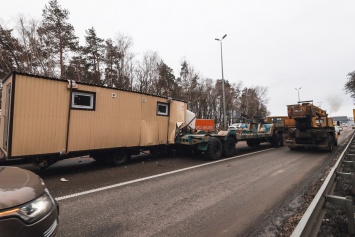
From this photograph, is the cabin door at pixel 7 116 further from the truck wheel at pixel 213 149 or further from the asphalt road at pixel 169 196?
the truck wheel at pixel 213 149

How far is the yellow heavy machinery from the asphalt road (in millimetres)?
4713

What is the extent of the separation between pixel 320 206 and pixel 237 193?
7.23 feet

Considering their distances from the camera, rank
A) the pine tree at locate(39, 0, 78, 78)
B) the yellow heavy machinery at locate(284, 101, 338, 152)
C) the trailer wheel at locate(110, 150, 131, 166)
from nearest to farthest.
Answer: the trailer wheel at locate(110, 150, 131, 166) < the yellow heavy machinery at locate(284, 101, 338, 152) < the pine tree at locate(39, 0, 78, 78)

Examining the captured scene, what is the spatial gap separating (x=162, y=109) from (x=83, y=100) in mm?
3500

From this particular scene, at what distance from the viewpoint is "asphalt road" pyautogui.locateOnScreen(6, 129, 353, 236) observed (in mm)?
3457

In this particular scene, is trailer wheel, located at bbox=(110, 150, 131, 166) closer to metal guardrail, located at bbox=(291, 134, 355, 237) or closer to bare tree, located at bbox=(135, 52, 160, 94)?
metal guardrail, located at bbox=(291, 134, 355, 237)

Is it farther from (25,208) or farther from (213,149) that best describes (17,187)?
(213,149)

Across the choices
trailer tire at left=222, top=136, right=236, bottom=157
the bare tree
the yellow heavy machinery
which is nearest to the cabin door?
trailer tire at left=222, top=136, right=236, bottom=157

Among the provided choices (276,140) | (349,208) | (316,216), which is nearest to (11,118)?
(316,216)

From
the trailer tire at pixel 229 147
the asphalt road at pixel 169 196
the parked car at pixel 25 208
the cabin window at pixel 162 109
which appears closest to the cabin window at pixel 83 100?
the asphalt road at pixel 169 196

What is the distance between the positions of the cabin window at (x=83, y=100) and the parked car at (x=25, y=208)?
465cm

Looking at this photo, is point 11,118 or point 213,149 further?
point 213,149

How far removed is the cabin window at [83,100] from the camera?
6645mm

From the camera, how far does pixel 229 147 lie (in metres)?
10.3
